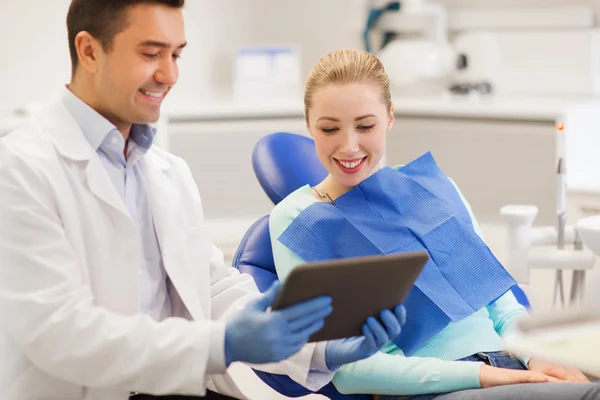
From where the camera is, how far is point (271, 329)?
4.33 feet

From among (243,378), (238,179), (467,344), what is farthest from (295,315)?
(238,179)

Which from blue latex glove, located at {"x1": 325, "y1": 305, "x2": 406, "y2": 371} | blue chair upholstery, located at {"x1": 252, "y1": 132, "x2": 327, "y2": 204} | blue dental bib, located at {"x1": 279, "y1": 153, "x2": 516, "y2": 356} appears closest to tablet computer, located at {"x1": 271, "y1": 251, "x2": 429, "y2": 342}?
blue latex glove, located at {"x1": 325, "y1": 305, "x2": 406, "y2": 371}

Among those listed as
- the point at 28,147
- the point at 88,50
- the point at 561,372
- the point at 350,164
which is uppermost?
the point at 88,50

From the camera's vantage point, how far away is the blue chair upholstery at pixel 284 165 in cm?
220

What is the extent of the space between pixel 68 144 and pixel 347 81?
2.14ft

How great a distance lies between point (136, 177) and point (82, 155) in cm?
17

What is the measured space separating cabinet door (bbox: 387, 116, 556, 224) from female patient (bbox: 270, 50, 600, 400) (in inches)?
61.8

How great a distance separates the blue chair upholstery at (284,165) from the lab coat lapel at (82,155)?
728 mm

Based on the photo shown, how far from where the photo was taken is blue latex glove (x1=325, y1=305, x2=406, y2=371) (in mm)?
1460

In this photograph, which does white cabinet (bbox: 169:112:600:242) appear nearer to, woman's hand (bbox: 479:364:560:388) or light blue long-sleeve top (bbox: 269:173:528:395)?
light blue long-sleeve top (bbox: 269:173:528:395)

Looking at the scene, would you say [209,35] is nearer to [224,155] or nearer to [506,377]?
[224,155]

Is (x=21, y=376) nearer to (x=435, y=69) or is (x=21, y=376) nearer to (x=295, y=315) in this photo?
(x=295, y=315)

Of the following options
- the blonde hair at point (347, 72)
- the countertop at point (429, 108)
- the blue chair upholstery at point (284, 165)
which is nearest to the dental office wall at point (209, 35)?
the countertop at point (429, 108)

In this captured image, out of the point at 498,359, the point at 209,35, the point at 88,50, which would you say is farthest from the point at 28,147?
the point at 209,35
